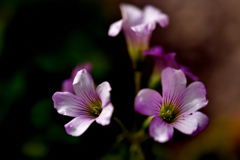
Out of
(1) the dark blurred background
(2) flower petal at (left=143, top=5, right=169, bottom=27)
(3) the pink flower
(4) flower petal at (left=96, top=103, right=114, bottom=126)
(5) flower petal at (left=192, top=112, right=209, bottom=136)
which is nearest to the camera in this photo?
(4) flower petal at (left=96, top=103, right=114, bottom=126)

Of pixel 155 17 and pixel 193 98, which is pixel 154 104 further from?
pixel 155 17

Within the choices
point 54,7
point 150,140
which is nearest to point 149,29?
point 150,140

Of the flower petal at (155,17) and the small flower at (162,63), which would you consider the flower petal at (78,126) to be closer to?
the small flower at (162,63)

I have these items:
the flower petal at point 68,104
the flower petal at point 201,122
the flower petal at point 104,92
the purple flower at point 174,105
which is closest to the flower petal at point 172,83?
the purple flower at point 174,105

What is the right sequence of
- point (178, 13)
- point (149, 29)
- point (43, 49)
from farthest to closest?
point (178, 13)
point (43, 49)
point (149, 29)

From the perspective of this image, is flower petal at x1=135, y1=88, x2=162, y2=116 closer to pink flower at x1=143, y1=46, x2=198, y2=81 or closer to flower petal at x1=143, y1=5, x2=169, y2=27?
pink flower at x1=143, y1=46, x2=198, y2=81

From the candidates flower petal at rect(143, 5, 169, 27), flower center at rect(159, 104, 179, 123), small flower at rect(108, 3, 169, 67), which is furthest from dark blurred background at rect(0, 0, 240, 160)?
flower petal at rect(143, 5, 169, 27)

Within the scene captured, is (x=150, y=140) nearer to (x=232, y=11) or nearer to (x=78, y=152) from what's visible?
(x=78, y=152)
